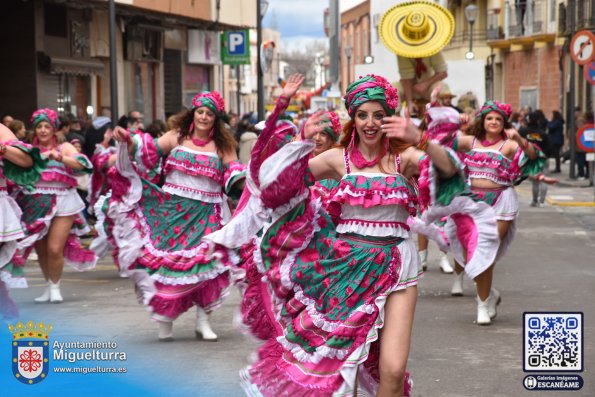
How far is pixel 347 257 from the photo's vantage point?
19.6 ft

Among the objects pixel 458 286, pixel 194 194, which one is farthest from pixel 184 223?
pixel 458 286

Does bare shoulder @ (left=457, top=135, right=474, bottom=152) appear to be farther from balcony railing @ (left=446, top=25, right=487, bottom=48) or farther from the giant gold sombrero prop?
balcony railing @ (left=446, top=25, right=487, bottom=48)

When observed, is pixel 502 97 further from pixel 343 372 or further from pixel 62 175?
pixel 343 372

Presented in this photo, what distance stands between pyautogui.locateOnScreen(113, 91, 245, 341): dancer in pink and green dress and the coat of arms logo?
1.61 metres

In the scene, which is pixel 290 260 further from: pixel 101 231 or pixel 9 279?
pixel 101 231

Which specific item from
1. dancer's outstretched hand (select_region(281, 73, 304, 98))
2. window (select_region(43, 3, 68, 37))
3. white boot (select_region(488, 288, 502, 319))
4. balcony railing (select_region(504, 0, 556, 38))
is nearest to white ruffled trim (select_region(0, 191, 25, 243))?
dancer's outstretched hand (select_region(281, 73, 304, 98))

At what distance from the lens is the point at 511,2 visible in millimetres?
58531

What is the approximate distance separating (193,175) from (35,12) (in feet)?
48.0

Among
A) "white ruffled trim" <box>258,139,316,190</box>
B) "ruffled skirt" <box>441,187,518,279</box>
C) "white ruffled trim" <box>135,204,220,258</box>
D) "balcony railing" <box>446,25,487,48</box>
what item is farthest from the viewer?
"balcony railing" <box>446,25,487,48</box>

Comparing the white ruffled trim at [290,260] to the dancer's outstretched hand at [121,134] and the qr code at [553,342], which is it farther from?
the dancer's outstretched hand at [121,134]

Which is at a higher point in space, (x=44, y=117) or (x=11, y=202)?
(x=44, y=117)

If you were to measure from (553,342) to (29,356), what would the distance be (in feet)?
11.3

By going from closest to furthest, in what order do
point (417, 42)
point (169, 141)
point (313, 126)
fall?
1. point (313, 126)
2. point (169, 141)
3. point (417, 42)

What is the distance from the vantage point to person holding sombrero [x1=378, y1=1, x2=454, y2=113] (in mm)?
17133
